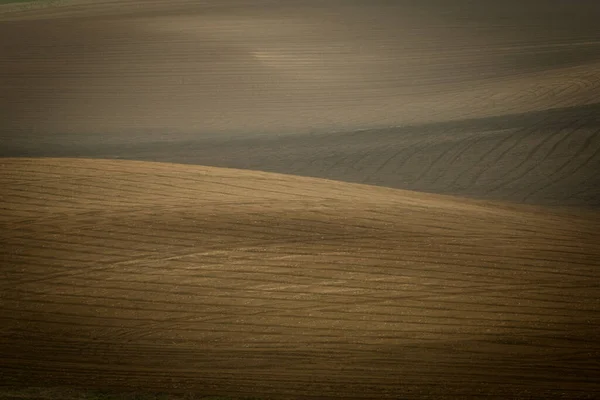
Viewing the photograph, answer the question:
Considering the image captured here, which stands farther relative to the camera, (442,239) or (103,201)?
(103,201)

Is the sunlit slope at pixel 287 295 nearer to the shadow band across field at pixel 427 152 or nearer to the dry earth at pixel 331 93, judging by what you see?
the shadow band across field at pixel 427 152

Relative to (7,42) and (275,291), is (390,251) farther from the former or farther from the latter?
(7,42)

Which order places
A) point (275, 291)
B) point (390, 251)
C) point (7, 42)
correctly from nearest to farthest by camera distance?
point (275, 291) → point (390, 251) → point (7, 42)

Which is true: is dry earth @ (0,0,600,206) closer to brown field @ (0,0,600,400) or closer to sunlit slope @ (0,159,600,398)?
brown field @ (0,0,600,400)

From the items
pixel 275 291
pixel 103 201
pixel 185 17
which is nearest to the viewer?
pixel 275 291

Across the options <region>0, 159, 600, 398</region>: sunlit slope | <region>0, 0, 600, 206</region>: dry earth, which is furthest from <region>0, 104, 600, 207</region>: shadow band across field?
<region>0, 159, 600, 398</region>: sunlit slope

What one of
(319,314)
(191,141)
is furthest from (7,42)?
(319,314)

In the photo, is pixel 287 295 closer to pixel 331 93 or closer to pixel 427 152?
pixel 427 152
